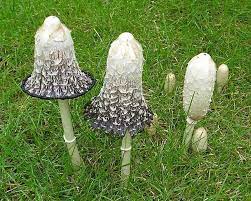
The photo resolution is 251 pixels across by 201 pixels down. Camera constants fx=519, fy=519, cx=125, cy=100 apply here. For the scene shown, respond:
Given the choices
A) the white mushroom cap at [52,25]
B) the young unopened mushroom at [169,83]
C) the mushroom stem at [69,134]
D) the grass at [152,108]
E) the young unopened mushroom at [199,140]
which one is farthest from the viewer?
the young unopened mushroom at [169,83]

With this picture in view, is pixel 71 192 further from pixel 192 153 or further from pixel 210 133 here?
pixel 210 133

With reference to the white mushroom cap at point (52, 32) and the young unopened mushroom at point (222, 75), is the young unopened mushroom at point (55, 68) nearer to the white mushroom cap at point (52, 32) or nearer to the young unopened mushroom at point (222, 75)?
the white mushroom cap at point (52, 32)

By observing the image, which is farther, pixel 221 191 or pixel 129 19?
pixel 129 19

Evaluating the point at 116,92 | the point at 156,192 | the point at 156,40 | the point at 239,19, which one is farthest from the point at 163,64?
the point at 116,92

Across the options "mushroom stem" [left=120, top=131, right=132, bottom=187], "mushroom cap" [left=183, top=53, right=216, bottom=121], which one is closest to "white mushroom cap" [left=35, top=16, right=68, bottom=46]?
"mushroom stem" [left=120, top=131, right=132, bottom=187]

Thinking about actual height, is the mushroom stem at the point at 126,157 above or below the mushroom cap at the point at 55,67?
below

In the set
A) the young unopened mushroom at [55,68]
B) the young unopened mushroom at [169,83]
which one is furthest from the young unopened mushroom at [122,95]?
the young unopened mushroom at [169,83]
